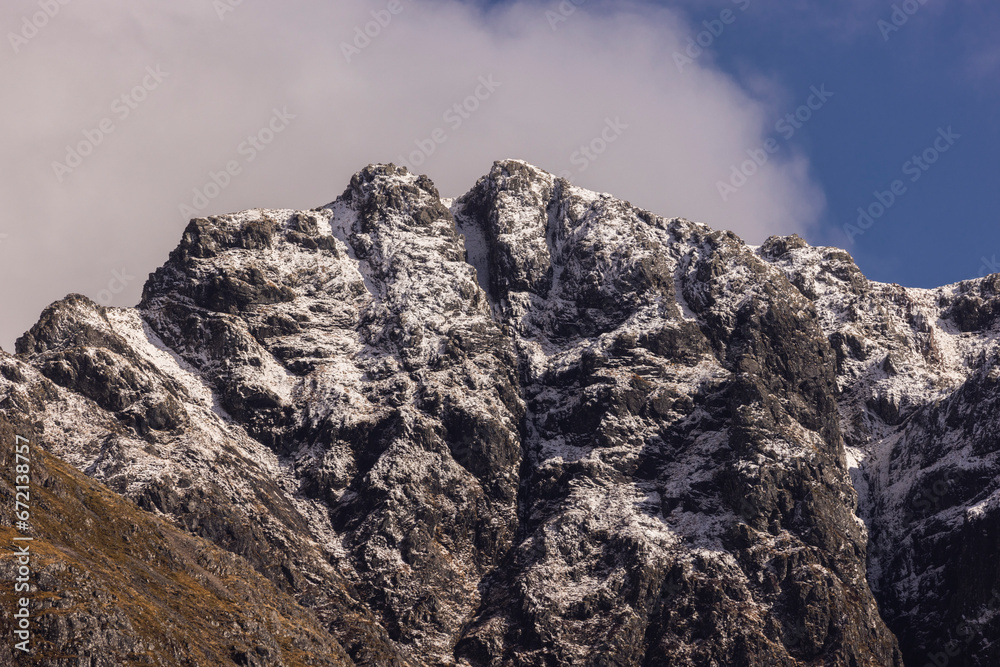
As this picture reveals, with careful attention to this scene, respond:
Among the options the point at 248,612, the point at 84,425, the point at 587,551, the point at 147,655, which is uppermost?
the point at 587,551

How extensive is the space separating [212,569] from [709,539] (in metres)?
78.6

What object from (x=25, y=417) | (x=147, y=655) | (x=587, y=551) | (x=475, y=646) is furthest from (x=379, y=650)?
(x=25, y=417)

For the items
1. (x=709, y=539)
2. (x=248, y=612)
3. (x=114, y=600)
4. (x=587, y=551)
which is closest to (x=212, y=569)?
(x=248, y=612)

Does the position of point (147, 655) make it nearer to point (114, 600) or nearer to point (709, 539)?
point (114, 600)

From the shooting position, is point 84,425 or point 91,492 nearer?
point 91,492

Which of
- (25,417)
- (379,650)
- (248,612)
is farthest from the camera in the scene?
(25,417)

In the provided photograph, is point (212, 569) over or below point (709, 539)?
below

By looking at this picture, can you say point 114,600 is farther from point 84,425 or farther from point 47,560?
point 84,425

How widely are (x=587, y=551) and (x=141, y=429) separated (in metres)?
74.8

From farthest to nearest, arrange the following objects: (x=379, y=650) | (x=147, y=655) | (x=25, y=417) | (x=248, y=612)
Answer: (x=25, y=417) → (x=379, y=650) → (x=248, y=612) → (x=147, y=655)

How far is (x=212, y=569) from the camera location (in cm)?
17050

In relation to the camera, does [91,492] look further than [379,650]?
No

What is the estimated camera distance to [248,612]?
162125 mm

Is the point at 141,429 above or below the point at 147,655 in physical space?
above
